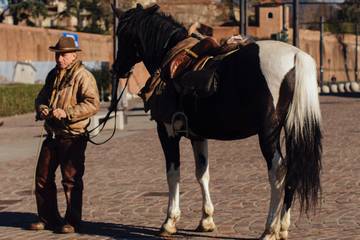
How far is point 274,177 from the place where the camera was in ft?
27.2

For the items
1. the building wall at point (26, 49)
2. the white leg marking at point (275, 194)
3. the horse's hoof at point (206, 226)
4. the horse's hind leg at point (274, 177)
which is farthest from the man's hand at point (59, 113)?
the building wall at point (26, 49)

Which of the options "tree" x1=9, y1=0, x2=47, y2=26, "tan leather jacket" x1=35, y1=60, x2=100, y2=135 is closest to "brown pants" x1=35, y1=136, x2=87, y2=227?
"tan leather jacket" x1=35, y1=60, x2=100, y2=135

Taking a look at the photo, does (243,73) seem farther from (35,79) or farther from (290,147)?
(35,79)

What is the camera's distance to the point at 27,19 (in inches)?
3152

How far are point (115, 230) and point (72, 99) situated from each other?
55.8 inches

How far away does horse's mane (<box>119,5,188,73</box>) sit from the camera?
9.33 metres

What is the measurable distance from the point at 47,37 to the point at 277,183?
1700 inches

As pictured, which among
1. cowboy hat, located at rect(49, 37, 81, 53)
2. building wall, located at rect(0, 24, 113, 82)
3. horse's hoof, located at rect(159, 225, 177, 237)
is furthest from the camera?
building wall, located at rect(0, 24, 113, 82)

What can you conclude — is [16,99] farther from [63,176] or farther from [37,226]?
[63,176]

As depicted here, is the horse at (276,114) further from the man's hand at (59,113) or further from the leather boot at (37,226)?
the leather boot at (37,226)

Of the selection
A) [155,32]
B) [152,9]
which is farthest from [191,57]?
[152,9]

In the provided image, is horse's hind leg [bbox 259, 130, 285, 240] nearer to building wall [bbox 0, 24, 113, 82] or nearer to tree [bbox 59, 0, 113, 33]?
building wall [bbox 0, 24, 113, 82]

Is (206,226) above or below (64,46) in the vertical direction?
below

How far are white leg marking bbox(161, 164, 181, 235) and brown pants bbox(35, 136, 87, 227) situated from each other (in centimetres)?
99
